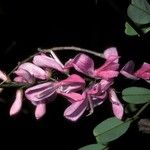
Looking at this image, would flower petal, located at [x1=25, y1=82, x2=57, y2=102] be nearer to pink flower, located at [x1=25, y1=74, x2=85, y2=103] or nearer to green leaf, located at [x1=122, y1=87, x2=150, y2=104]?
pink flower, located at [x1=25, y1=74, x2=85, y2=103]

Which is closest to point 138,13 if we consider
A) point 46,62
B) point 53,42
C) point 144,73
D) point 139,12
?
point 139,12

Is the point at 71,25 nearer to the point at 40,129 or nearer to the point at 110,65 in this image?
the point at 40,129

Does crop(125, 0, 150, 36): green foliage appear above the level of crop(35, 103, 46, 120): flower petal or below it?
above

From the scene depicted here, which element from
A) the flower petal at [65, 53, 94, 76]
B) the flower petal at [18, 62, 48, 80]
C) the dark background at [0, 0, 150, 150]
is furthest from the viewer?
the dark background at [0, 0, 150, 150]

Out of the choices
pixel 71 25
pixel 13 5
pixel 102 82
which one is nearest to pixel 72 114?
pixel 102 82

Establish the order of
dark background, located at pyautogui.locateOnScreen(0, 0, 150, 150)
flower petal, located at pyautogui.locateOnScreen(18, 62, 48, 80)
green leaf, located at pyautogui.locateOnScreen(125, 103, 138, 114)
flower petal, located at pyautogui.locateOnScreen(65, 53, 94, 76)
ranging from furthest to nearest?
1. dark background, located at pyautogui.locateOnScreen(0, 0, 150, 150)
2. green leaf, located at pyautogui.locateOnScreen(125, 103, 138, 114)
3. flower petal, located at pyautogui.locateOnScreen(18, 62, 48, 80)
4. flower petal, located at pyautogui.locateOnScreen(65, 53, 94, 76)

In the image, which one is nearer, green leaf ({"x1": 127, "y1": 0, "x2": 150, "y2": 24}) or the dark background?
green leaf ({"x1": 127, "y1": 0, "x2": 150, "y2": 24})

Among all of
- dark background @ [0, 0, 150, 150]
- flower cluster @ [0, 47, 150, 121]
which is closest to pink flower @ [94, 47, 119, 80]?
flower cluster @ [0, 47, 150, 121]

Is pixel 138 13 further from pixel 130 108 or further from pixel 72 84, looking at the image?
pixel 130 108

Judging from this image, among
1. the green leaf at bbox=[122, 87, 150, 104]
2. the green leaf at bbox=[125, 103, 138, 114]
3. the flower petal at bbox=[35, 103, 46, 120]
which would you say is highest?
the flower petal at bbox=[35, 103, 46, 120]
